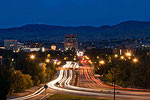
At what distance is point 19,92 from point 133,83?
2003 centimetres

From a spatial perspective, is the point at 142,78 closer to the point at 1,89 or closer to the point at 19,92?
the point at 19,92

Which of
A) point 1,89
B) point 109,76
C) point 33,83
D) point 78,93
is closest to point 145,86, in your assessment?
point 109,76

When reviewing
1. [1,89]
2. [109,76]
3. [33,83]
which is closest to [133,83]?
[109,76]

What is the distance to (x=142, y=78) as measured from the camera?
4881 cm

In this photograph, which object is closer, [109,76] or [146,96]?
[146,96]

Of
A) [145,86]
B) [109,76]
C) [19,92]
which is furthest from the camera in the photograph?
[109,76]

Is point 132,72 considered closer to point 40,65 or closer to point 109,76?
point 109,76

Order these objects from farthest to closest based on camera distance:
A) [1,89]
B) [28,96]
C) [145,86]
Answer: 1. [145,86]
2. [28,96]
3. [1,89]

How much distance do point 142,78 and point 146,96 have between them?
12.9 metres

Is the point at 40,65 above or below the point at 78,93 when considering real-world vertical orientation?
above

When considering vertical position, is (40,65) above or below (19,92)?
above

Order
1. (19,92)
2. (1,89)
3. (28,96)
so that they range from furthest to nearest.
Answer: (19,92)
(28,96)
(1,89)

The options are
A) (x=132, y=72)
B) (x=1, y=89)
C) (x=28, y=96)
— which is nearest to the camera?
(x=1, y=89)

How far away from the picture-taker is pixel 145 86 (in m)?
48.3
